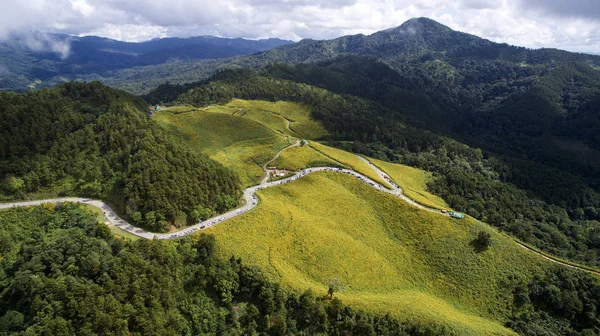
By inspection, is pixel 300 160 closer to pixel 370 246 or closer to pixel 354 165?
pixel 354 165

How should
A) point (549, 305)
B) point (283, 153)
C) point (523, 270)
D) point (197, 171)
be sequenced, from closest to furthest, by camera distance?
1. point (549, 305)
2. point (523, 270)
3. point (197, 171)
4. point (283, 153)

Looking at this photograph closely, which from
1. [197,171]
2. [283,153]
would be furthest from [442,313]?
[283,153]

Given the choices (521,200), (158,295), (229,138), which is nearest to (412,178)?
(521,200)

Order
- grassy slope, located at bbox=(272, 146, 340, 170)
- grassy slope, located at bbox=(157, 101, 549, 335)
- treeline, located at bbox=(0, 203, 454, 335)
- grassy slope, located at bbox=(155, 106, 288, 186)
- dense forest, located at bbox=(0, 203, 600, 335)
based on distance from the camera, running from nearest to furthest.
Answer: treeline, located at bbox=(0, 203, 454, 335) < dense forest, located at bbox=(0, 203, 600, 335) < grassy slope, located at bbox=(157, 101, 549, 335) < grassy slope, located at bbox=(155, 106, 288, 186) < grassy slope, located at bbox=(272, 146, 340, 170)

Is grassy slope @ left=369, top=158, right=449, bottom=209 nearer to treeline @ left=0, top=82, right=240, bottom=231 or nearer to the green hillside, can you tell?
the green hillside

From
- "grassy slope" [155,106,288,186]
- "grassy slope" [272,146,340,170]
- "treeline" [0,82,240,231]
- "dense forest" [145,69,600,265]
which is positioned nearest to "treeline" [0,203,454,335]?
"treeline" [0,82,240,231]

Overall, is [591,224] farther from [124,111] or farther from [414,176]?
[124,111]

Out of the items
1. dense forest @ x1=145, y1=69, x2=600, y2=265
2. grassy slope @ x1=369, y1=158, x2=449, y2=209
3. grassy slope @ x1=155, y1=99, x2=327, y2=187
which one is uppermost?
grassy slope @ x1=155, y1=99, x2=327, y2=187
